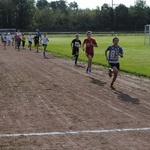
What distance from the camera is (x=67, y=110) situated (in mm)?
9898

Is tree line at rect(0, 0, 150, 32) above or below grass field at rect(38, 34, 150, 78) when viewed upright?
above

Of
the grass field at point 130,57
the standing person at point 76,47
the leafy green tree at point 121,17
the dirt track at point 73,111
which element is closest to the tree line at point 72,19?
the leafy green tree at point 121,17

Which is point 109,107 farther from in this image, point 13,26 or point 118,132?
point 13,26

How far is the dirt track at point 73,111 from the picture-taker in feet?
23.6

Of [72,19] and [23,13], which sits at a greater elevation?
[23,13]

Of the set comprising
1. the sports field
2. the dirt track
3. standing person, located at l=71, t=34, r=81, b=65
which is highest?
standing person, located at l=71, t=34, r=81, b=65

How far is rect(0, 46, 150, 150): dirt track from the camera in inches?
284

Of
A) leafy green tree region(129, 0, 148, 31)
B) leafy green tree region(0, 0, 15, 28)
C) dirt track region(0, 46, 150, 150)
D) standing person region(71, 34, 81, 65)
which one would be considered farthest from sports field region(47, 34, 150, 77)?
leafy green tree region(129, 0, 148, 31)

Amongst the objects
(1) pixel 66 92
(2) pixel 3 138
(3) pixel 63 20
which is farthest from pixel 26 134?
(3) pixel 63 20

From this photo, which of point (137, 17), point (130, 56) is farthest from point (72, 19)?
point (130, 56)

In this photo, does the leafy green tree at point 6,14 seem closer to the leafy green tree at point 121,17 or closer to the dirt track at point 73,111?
the leafy green tree at point 121,17

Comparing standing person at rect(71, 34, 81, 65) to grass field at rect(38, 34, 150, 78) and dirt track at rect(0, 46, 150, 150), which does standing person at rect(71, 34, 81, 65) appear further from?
dirt track at rect(0, 46, 150, 150)

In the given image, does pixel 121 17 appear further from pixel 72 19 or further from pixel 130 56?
pixel 130 56

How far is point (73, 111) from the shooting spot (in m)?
9.78
